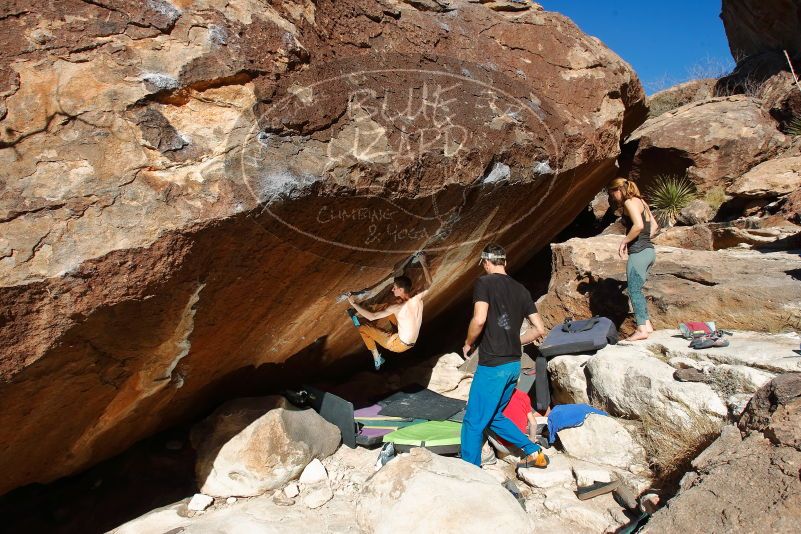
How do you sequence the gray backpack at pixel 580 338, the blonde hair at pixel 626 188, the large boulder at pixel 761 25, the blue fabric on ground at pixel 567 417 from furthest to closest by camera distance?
the large boulder at pixel 761 25 → the blonde hair at pixel 626 188 → the gray backpack at pixel 580 338 → the blue fabric on ground at pixel 567 417

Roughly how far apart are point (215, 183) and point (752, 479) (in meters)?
2.36

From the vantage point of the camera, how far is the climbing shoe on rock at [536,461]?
10.1 feet

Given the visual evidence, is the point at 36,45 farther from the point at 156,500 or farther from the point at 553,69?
the point at 553,69

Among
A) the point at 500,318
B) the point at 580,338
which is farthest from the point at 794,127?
the point at 500,318

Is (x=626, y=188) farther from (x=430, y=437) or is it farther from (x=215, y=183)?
(x=215, y=183)

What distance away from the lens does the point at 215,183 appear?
239 centimetres

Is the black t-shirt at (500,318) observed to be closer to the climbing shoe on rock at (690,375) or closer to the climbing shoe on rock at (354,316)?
the climbing shoe on rock at (354,316)

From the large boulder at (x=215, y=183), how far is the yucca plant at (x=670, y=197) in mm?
4803

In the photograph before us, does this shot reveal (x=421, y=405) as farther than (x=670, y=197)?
No

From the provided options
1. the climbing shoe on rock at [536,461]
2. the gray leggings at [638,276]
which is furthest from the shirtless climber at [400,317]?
the gray leggings at [638,276]

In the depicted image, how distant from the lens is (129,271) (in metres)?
2.23

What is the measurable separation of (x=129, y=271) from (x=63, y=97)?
750 millimetres

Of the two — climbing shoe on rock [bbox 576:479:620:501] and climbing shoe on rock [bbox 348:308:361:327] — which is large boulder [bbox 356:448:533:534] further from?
climbing shoe on rock [bbox 348:308:361:327]

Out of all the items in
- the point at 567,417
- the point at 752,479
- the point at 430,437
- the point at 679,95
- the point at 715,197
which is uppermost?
the point at 679,95
